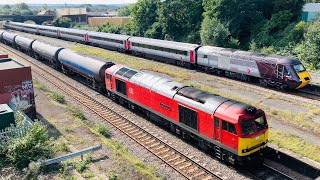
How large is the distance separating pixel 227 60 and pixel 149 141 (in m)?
17.6

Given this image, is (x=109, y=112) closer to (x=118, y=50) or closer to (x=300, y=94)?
(x=300, y=94)

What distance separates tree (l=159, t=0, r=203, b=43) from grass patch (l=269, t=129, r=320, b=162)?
4248 centimetres

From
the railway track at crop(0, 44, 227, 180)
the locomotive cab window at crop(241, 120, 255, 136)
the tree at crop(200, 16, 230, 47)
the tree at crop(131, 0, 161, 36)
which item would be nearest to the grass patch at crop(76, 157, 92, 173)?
the railway track at crop(0, 44, 227, 180)

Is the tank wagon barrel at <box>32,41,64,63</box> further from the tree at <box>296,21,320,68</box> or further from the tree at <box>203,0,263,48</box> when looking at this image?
the tree at <box>296,21,320,68</box>

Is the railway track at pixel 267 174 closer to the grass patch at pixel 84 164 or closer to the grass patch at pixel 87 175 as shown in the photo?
the grass patch at pixel 87 175

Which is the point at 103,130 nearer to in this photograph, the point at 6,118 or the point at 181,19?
the point at 6,118

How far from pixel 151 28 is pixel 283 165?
60056mm

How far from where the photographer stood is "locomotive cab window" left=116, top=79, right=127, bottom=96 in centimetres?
2604

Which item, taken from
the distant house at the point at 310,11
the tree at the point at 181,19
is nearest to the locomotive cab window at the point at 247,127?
the distant house at the point at 310,11

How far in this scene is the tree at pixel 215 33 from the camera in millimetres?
49875

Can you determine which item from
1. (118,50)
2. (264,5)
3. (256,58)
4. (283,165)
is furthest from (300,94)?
(118,50)

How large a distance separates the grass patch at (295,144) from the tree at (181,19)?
139ft

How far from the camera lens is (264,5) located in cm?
5600

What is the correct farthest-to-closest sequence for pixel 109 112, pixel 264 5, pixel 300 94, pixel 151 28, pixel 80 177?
pixel 151 28
pixel 264 5
pixel 300 94
pixel 109 112
pixel 80 177
